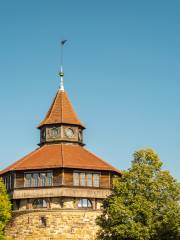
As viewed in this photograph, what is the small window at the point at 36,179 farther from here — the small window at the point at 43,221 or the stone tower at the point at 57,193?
the small window at the point at 43,221

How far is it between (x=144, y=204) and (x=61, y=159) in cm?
1923

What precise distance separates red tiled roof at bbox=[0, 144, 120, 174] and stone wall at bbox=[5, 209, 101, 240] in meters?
5.20

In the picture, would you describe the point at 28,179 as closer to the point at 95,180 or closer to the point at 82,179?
the point at 82,179

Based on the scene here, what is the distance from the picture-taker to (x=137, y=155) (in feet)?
170

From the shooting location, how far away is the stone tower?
6406 centimetres

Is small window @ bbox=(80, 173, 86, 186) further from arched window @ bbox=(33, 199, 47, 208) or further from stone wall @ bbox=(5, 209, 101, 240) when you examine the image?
arched window @ bbox=(33, 199, 47, 208)

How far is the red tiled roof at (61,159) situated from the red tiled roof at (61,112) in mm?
3339

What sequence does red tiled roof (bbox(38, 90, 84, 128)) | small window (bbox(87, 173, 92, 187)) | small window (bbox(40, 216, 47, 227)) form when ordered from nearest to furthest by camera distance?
small window (bbox(40, 216, 47, 227)) → small window (bbox(87, 173, 92, 187)) → red tiled roof (bbox(38, 90, 84, 128))

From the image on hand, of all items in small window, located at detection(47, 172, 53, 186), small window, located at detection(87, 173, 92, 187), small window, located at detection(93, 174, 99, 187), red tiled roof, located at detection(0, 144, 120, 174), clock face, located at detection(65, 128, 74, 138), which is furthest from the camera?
clock face, located at detection(65, 128, 74, 138)

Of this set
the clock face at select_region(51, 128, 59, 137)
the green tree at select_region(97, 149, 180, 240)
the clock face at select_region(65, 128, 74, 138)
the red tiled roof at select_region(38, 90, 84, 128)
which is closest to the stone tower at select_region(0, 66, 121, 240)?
the clock face at select_region(65, 128, 74, 138)

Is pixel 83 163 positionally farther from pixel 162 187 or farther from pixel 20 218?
pixel 162 187

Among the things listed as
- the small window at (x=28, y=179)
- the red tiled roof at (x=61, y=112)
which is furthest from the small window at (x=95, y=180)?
the red tiled roof at (x=61, y=112)

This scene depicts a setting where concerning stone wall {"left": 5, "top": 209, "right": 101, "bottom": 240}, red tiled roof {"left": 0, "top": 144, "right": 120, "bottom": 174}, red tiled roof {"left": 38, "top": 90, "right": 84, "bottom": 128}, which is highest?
red tiled roof {"left": 38, "top": 90, "right": 84, "bottom": 128}

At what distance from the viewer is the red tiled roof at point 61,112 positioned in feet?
241
